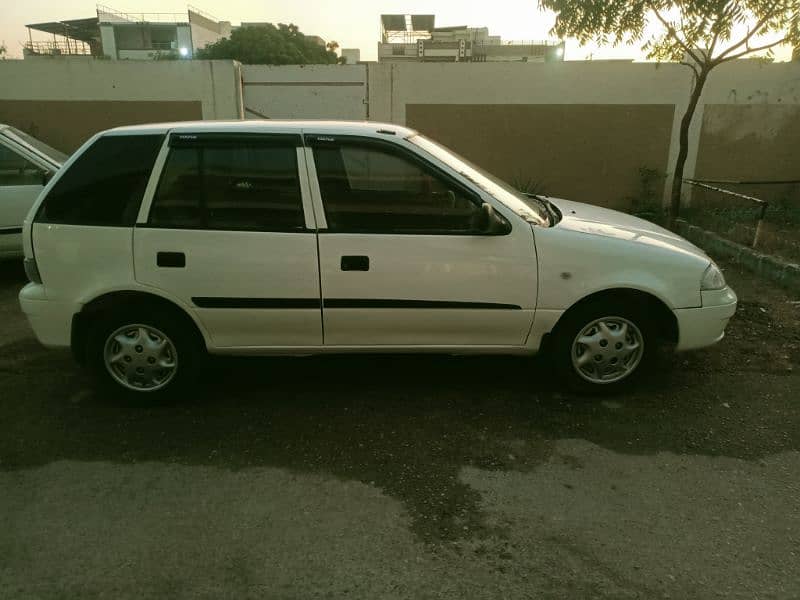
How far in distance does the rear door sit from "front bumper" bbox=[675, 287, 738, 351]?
223cm

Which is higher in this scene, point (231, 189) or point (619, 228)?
point (231, 189)

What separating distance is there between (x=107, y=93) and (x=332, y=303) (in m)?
8.45

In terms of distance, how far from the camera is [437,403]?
400 centimetres

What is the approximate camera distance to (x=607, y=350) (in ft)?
12.8

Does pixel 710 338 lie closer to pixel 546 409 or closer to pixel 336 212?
pixel 546 409

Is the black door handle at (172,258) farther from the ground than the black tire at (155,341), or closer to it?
farther from the ground

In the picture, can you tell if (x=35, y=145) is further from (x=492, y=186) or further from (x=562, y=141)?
(x=562, y=141)

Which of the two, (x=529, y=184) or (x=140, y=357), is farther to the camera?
(x=529, y=184)

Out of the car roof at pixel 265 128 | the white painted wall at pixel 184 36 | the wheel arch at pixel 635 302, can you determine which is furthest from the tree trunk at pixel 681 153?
the white painted wall at pixel 184 36

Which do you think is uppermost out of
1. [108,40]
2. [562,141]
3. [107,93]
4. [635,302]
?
[108,40]

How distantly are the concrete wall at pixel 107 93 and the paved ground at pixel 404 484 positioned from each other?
6682mm

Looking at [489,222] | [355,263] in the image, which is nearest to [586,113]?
[489,222]

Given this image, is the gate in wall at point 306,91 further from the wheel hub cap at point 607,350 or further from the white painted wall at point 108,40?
the white painted wall at point 108,40

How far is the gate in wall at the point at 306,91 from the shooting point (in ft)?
32.4
